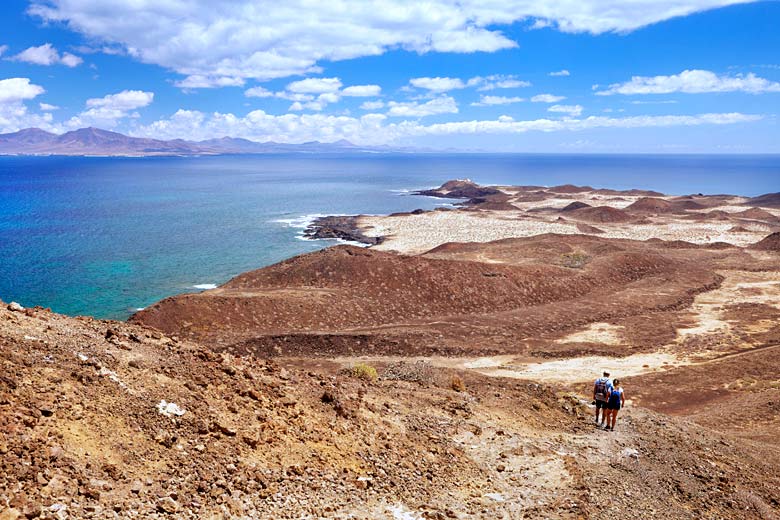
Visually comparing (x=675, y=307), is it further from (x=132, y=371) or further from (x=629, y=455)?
(x=132, y=371)

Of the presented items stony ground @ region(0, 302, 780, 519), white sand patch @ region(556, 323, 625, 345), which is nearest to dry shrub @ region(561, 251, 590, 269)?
white sand patch @ region(556, 323, 625, 345)

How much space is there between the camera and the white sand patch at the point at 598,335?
2948 cm

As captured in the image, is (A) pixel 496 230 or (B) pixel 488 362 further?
(A) pixel 496 230

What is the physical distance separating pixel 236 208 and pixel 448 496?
97.0 m

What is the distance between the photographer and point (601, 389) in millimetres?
14047

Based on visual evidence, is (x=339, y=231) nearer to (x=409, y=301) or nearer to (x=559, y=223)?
(x=559, y=223)

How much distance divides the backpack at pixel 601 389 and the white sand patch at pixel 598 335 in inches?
619

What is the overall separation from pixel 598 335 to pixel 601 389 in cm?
1759

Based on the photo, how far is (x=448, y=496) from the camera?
31.8 feet

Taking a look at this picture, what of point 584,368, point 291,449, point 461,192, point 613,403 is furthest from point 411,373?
point 461,192

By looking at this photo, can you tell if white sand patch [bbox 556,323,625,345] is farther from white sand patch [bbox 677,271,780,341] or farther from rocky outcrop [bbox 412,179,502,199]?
rocky outcrop [bbox 412,179,502,199]

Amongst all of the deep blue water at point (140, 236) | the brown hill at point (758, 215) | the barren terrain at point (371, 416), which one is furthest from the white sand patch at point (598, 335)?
the brown hill at point (758, 215)

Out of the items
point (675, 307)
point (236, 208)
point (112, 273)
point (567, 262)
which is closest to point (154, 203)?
point (236, 208)

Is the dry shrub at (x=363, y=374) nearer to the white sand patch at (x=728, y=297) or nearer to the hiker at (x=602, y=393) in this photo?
the hiker at (x=602, y=393)
